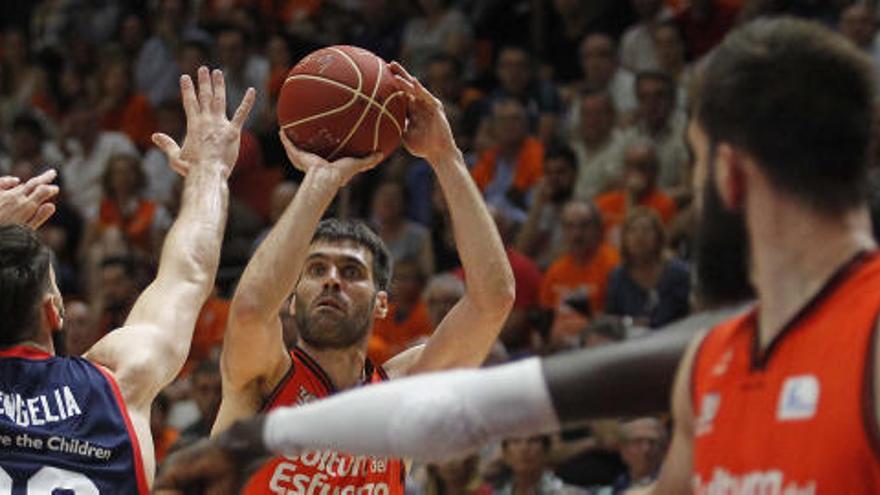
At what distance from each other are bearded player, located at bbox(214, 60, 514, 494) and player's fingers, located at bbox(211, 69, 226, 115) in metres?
0.33

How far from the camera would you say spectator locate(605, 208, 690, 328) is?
9.00m

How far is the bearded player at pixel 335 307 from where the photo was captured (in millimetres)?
4922

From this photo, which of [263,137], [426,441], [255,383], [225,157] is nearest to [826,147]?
[426,441]

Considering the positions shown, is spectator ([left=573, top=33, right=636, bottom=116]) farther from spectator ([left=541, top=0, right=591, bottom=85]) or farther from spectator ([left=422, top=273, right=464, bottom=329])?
spectator ([left=422, top=273, right=464, bottom=329])

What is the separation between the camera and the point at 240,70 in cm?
1295

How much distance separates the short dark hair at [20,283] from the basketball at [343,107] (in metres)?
1.16

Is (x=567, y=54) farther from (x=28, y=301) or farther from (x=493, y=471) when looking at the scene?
(x=28, y=301)

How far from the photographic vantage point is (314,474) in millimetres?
5023

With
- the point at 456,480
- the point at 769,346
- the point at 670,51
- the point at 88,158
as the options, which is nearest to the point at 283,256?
the point at 769,346

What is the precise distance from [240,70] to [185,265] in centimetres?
846

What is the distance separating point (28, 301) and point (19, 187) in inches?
33.3

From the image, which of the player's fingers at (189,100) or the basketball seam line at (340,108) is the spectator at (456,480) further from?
the player's fingers at (189,100)

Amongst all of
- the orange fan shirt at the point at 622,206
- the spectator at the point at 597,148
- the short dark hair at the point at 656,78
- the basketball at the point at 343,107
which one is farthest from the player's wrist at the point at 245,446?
the spectator at the point at 597,148

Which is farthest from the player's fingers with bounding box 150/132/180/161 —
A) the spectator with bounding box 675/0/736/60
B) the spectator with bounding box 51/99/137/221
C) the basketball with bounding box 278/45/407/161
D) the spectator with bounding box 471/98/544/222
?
the spectator with bounding box 51/99/137/221
